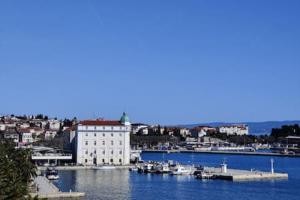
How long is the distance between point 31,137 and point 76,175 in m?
71.0

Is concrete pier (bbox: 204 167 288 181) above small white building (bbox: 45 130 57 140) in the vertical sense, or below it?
below

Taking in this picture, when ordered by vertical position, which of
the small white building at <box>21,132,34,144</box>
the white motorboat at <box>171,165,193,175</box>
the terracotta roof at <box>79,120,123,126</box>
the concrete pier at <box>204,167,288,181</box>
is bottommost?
the concrete pier at <box>204,167,288,181</box>

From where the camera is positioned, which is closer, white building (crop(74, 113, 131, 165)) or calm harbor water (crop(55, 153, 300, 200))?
calm harbor water (crop(55, 153, 300, 200))

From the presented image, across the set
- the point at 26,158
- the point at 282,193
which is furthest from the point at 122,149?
the point at 26,158

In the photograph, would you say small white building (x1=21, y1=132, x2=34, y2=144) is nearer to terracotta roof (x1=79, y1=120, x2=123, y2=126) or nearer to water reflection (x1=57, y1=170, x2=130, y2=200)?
terracotta roof (x1=79, y1=120, x2=123, y2=126)

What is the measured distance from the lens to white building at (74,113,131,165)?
71125 millimetres

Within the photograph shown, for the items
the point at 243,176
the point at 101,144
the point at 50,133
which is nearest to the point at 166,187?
the point at 243,176

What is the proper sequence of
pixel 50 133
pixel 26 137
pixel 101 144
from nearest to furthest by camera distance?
pixel 101 144
pixel 26 137
pixel 50 133

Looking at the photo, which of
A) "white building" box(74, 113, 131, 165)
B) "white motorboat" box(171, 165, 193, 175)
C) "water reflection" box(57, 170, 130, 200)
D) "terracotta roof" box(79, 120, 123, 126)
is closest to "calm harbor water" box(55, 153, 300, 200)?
"water reflection" box(57, 170, 130, 200)

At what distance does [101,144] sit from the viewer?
71375 mm

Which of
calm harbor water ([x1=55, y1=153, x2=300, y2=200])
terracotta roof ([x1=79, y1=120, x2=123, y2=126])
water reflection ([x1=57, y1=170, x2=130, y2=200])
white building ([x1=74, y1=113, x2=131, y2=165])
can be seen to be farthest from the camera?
terracotta roof ([x1=79, y1=120, x2=123, y2=126])

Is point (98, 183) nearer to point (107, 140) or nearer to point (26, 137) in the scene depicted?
point (107, 140)

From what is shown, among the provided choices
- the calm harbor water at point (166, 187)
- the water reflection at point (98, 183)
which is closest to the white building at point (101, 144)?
the water reflection at point (98, 183)

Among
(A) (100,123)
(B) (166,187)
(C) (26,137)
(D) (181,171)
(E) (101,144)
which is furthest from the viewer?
(C) (26,137)
